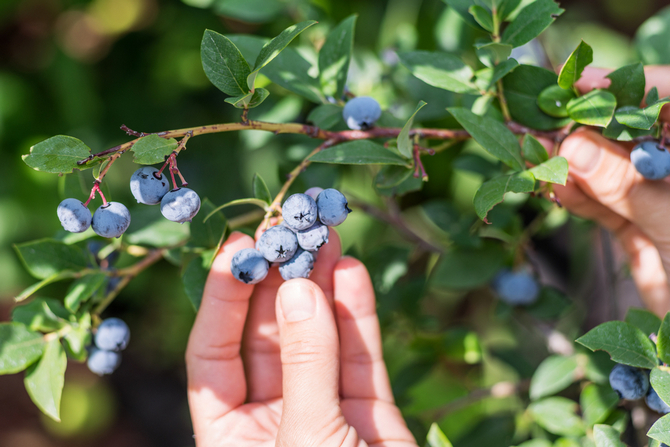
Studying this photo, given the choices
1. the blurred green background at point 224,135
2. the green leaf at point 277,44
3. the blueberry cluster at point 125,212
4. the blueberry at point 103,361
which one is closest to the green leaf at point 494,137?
the green leaf at point 277,44

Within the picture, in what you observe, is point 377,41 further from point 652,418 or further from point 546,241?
point 652,418

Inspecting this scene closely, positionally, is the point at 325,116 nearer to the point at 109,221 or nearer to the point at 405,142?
the point at 405,142

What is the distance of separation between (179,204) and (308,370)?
41 cm

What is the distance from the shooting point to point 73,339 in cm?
112

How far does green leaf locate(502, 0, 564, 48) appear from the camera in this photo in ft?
3.15

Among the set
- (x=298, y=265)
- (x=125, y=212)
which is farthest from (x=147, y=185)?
(x=298, y=265)

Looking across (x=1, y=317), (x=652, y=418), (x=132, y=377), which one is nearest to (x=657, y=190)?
(x=652, y=418)

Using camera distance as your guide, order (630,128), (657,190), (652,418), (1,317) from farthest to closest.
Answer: (1,317)
(652,418)
(657,190)
(630,128)

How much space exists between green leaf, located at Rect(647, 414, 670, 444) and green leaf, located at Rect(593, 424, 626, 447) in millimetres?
153

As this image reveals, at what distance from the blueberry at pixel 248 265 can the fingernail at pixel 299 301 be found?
0.06 metres

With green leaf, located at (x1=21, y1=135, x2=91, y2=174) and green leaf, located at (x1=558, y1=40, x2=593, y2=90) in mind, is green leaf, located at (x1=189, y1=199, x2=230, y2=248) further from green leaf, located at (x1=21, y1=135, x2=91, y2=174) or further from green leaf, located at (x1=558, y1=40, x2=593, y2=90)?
green leaf, located at (x1=558, y1=40, x2=593, y2=90)

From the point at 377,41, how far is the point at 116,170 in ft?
4.28

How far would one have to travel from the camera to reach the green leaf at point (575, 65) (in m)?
0.95

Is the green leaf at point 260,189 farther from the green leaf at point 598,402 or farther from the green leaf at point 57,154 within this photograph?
the green leaf at point 598,402
